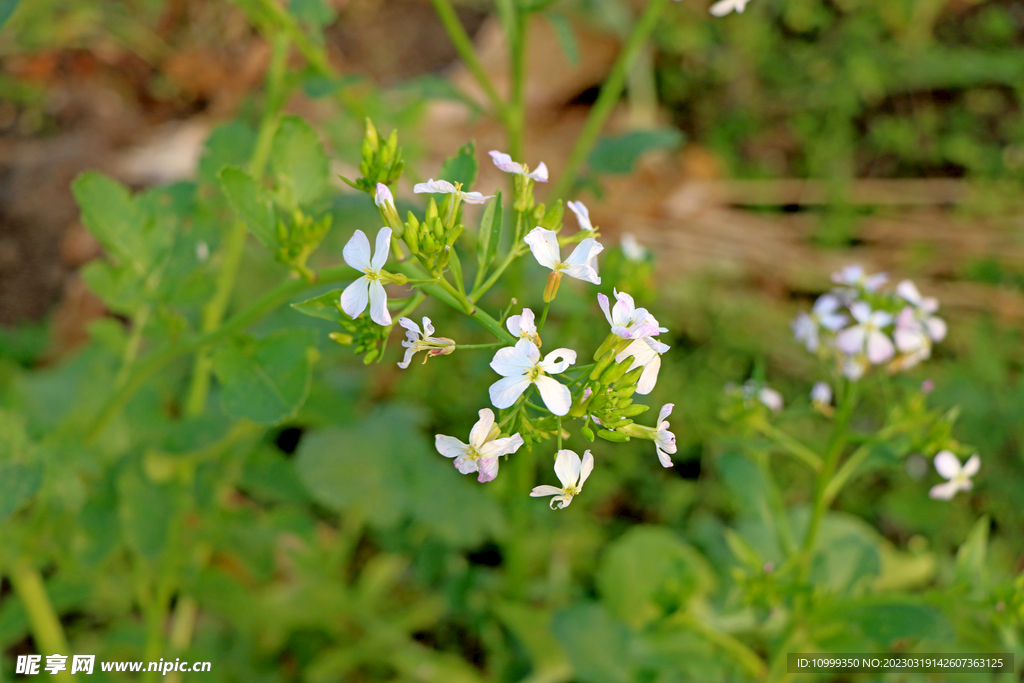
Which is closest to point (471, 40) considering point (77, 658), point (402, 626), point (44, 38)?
point (44, 38)

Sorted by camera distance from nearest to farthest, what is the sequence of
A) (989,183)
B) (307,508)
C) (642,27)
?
(642,27) → (307,508) → (989,183)

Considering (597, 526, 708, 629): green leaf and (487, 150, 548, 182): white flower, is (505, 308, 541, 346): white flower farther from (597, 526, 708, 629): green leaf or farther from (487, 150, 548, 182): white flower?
(597, 526, 708, 629): green leaf

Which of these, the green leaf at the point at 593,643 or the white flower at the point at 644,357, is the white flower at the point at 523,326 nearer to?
the white flower at the point at 644,357

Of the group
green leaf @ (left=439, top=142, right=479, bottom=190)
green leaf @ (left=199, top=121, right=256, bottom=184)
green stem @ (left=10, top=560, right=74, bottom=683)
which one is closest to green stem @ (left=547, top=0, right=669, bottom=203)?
green leaf @ (left=439, top=142, right=479, bottom=190)

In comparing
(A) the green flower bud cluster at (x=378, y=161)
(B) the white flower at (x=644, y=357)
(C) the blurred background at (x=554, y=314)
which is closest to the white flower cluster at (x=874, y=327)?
(C) the blurred background at (x=554, y=314)

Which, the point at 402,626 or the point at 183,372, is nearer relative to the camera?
the point at 402,626

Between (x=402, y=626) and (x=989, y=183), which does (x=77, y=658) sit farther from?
(x=989, y=183)
